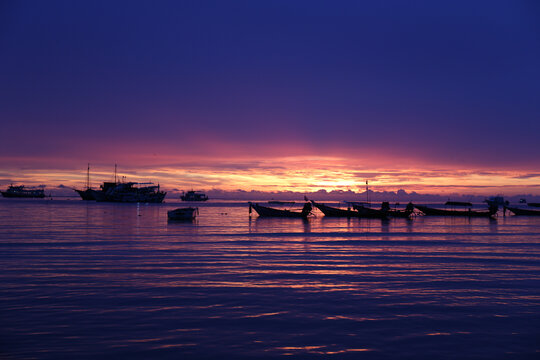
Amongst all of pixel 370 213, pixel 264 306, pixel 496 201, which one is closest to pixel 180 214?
pixel 370 213

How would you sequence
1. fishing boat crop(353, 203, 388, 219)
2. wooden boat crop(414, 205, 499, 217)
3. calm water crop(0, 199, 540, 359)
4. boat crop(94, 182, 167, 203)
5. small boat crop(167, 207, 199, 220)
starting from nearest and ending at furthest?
calm water crop(0, 199, 540, 359) → small boat crop(167, 207, 199, 220) → fishing boat crop(353, 203, 388, 219) → wooden boat crop(414, 205, 499, 217) → boat crop(94, 182, 167, 203)

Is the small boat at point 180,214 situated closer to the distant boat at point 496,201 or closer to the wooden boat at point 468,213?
the wooden boat at point 468,213

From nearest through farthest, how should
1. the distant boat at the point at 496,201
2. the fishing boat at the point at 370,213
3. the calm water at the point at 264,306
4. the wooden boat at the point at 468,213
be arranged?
1. the calm water at the point at 264,306
2. the fishing boat at the point at 370,213
3. the wooden boat at the point at 468,213
4. the distant boat at the point at 496,201

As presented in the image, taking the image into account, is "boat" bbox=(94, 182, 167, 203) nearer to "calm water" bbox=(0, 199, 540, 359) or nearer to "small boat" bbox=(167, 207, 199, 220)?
"small boat" bbox=(167, 207, 199, 220)

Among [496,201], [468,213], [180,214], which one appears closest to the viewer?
[180,214]

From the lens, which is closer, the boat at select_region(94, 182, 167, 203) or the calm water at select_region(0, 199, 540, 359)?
the calm water at select_region(0, 199, 540, 359)

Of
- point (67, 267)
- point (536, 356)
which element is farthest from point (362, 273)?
point (67, 267)

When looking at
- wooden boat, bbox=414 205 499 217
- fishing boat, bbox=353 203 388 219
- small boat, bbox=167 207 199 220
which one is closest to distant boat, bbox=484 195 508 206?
wooden boat, bbox=414 205 499 217

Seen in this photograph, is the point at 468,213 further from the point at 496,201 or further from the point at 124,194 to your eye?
the point at 124,194

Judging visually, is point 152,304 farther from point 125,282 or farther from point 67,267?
point 67,267

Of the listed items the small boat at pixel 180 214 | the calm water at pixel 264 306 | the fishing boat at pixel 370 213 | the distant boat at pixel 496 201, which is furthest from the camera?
the distant boat at pixel 496 201

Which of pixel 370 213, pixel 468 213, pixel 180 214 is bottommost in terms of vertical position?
pixel 468 213

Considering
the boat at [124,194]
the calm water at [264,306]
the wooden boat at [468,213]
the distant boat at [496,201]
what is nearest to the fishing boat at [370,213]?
the wooden boat at [468,213]

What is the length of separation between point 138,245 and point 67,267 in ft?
27.3
